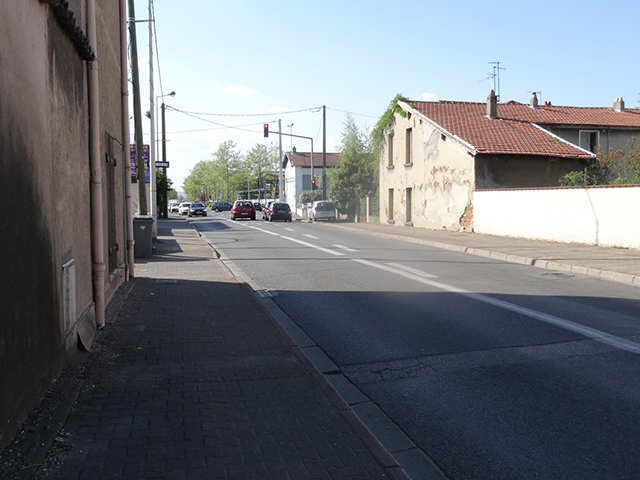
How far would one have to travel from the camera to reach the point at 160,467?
3.37m

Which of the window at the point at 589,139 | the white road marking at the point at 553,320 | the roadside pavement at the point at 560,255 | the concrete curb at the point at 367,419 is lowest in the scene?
the concrete curb at the point at 367,419

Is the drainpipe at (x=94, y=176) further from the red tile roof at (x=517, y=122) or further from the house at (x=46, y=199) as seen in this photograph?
the red tile roof at (x=517, y=122)

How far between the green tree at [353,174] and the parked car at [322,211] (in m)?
1.38

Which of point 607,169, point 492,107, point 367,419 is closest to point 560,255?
point 367,419

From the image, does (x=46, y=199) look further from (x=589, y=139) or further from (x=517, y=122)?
(x=589, y=139)

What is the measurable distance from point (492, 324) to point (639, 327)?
1.62 meters

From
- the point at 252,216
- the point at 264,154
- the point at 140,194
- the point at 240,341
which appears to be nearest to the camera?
the point at 240,341

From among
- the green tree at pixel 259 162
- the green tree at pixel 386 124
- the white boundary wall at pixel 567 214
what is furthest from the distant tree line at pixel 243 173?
the white boundary wall at pixel 567 214

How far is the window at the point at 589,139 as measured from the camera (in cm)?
3158

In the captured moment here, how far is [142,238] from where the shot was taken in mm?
15570

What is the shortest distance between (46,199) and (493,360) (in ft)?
13.5

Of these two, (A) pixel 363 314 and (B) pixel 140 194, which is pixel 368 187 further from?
(A) pixel 363 314

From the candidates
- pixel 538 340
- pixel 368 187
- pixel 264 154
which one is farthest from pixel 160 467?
pixel 264 154

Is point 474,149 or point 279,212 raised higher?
point 474,149
